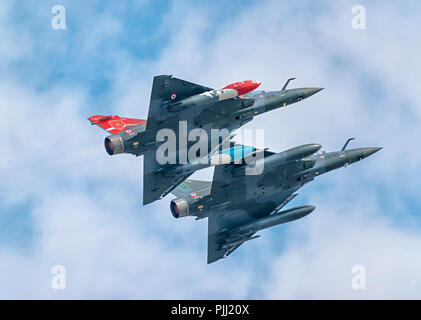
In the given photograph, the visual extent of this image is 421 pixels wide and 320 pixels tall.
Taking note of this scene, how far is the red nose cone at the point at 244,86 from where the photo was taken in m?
83.3

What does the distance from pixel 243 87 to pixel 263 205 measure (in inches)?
366

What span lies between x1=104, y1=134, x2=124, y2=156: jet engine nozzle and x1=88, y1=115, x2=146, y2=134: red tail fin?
3.28m

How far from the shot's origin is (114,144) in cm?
8138

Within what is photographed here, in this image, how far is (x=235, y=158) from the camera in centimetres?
8038

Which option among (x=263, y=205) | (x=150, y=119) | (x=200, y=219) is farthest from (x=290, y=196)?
(x=150, y=119)

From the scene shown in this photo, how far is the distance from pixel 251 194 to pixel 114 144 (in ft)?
36.1

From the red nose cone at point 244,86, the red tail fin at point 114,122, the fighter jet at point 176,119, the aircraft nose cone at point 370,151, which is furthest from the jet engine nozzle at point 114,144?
the aircraft nose cone at point 370,151

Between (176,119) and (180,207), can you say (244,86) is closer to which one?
(176,119)

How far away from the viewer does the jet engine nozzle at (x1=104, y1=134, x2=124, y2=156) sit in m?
81.4

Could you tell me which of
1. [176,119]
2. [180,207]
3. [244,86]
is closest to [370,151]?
[244,86]

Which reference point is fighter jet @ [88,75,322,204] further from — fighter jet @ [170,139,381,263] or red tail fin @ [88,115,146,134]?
fighter jet @ [170,139,381,263]

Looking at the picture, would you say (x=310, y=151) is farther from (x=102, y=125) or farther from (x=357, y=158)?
(x=102, y=125)

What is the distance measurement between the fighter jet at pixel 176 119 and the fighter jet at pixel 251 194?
2414 mm

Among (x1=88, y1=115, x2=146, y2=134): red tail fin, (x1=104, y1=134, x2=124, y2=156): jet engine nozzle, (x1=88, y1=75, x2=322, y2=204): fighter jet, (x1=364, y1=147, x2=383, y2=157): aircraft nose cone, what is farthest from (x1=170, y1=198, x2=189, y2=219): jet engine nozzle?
(x1=364, y1=147, x2=383, y2=157): aircraft nose cone
